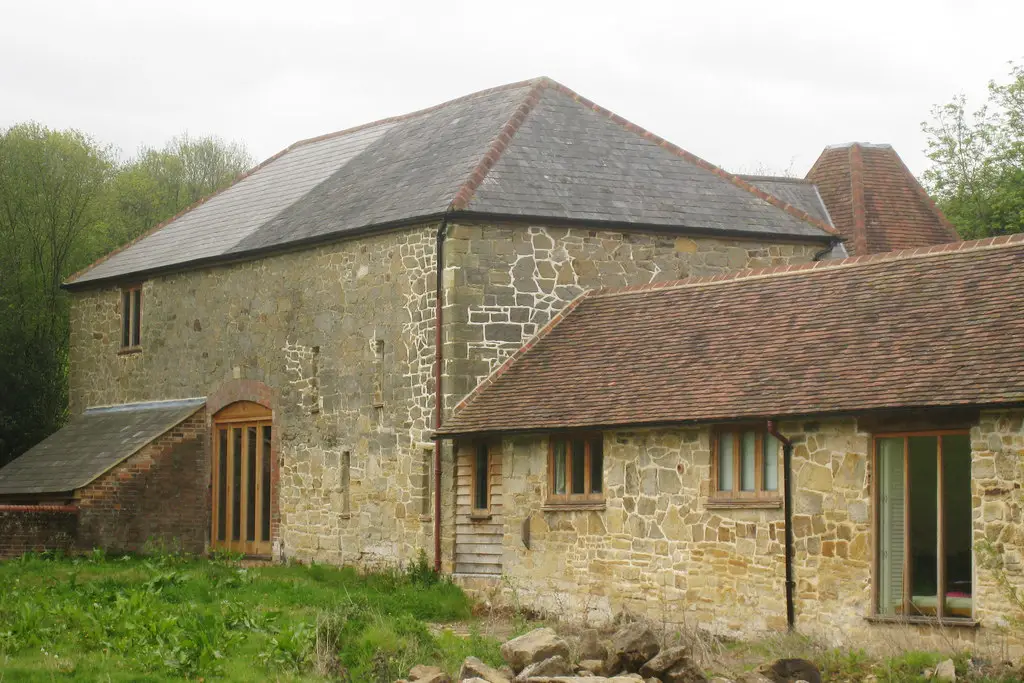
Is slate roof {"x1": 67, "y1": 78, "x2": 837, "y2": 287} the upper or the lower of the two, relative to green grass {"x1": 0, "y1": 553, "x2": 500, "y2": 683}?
upper

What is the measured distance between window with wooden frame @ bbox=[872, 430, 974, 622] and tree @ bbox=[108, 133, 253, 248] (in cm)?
3017

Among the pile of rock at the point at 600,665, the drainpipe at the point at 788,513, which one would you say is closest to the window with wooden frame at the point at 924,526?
the drainpipe at the point at 788,513

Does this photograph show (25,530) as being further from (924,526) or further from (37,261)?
(924,526)

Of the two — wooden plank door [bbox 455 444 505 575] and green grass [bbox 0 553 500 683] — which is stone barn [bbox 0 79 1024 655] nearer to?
wooden plank door [bbox 455 444 505 575]

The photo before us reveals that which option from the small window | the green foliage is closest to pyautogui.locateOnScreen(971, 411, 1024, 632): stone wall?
the small window

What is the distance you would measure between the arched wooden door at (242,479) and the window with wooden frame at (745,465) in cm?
989

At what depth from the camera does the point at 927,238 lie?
27125mm

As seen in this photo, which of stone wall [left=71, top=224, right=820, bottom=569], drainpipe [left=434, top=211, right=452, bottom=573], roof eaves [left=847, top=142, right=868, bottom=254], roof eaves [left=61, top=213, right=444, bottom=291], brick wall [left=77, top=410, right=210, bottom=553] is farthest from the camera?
roof eaves [left=847, top=142, right=868, bottom=254]

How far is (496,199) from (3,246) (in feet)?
57.9

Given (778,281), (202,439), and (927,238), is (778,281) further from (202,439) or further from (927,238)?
(202,439)

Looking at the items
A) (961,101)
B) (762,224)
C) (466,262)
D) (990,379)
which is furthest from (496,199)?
(961,101)

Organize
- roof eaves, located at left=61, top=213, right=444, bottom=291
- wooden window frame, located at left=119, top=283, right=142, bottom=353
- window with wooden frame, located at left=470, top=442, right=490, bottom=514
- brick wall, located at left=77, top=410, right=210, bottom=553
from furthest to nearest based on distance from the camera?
wooden window frame, located at left=119, top=283, right=142, bottom=353, brick wall, located at left=77, top=410, right=210, bottom=553, roof eaves, located at left=61, top=213, right=444, bottom=291, window with wooden frame, located at left=470, top=442, right=490, bottom=514

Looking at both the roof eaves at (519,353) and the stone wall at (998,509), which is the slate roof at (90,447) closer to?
the roof eaves at (519,353)

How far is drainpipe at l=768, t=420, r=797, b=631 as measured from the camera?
16609 millimetres
